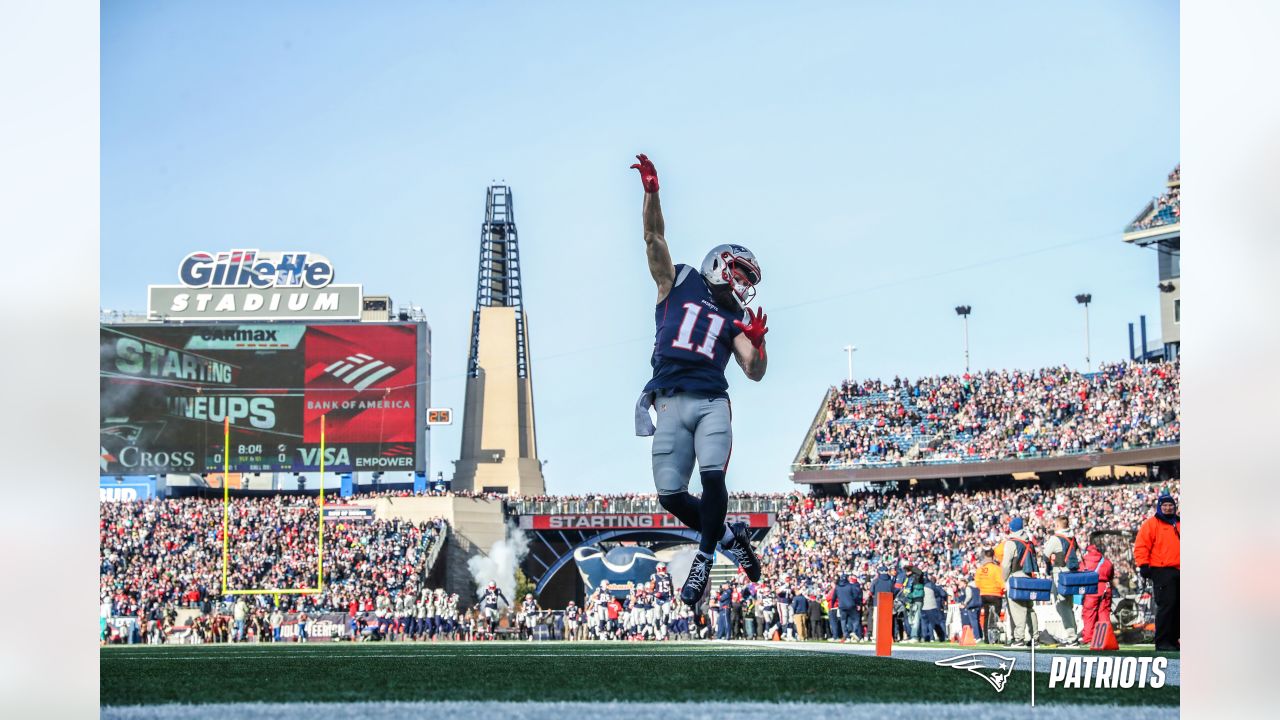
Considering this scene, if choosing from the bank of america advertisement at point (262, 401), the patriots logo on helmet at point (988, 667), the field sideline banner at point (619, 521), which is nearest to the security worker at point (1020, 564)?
the patriots logo on helmet at point (988, 667)

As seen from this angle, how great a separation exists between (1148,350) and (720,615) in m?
21.4

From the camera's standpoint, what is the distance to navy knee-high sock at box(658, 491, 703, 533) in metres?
6.09

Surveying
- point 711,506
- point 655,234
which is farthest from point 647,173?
point 711,506

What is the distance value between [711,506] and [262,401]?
88.3ft

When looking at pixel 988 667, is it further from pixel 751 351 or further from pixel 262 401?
pixel 262 401

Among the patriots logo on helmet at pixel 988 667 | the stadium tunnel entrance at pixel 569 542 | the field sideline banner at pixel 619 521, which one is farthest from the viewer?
the stadium tunnel entrance at pixel 569 542

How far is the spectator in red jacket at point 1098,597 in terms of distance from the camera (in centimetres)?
1013

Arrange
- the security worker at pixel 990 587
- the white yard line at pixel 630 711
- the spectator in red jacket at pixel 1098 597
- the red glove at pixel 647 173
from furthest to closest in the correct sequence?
1. the security worker at pixel 990 587
2. the spectator in red jacket at pixel 1098 597
3. the red glove at pixel 647 173
4. the white yard line at pixel 630 711

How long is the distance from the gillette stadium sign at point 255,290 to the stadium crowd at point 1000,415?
1178 centimetres

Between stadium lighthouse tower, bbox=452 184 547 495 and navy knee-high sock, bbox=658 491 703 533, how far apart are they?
92.8 feet

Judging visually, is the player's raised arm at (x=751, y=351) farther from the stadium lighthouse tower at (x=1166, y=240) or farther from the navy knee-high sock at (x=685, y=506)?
the stadium lighthouse tower at (x=1166, y=240)

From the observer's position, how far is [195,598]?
25219mm
